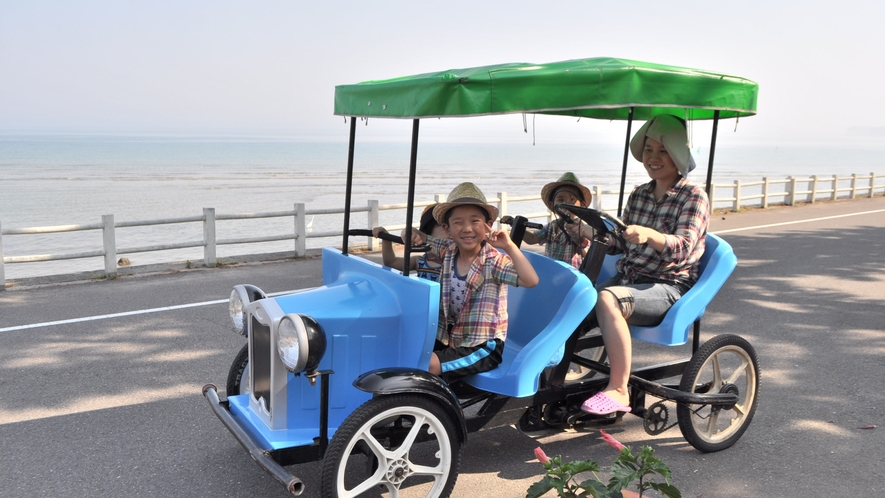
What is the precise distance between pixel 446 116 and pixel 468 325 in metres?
1.05

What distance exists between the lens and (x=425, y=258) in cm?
460

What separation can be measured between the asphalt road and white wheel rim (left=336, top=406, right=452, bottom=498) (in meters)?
0.39

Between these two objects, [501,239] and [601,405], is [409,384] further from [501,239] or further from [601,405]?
[601,405]

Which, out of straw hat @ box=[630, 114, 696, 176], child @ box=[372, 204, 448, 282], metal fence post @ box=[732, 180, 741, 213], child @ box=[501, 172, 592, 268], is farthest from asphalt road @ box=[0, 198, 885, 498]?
metal fence post @ box=[732, 180, 741, 213]

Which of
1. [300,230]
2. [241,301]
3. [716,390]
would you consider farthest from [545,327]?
[300,230]

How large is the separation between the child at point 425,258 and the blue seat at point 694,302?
1.16 metres

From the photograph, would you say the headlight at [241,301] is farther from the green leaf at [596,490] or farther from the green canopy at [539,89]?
the green leaf at [596,490]

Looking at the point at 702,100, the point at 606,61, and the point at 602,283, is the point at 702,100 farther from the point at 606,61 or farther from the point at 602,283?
the point at 602,283

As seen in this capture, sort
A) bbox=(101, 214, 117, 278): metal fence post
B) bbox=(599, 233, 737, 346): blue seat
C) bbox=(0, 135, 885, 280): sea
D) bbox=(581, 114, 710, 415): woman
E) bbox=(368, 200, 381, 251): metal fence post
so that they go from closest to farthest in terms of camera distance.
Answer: bbox=(581, 114, 710, 415): woman < bbox=(599, 233, 737, 346): blue seat < bbox=(101, 214, 117, 278): metal fence post < bbox=(368, 200, 381, 251): metal fence post < bbox=(0, 135, 885, 280): sea

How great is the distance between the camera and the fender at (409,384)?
328 centimetres

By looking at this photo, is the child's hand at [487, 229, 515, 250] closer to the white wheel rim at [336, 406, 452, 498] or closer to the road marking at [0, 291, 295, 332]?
the white wheel rim at [336, 406, 452, 498]

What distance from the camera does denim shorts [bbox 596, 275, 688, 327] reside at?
408 cm

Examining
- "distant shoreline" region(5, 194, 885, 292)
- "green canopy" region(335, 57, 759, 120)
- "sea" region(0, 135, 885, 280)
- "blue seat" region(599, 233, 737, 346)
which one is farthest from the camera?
"sea" region(0, 135, 885, 280)

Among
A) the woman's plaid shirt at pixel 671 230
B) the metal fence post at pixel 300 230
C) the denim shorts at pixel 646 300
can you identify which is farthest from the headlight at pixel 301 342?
the metal fence post at pixel 300 230
